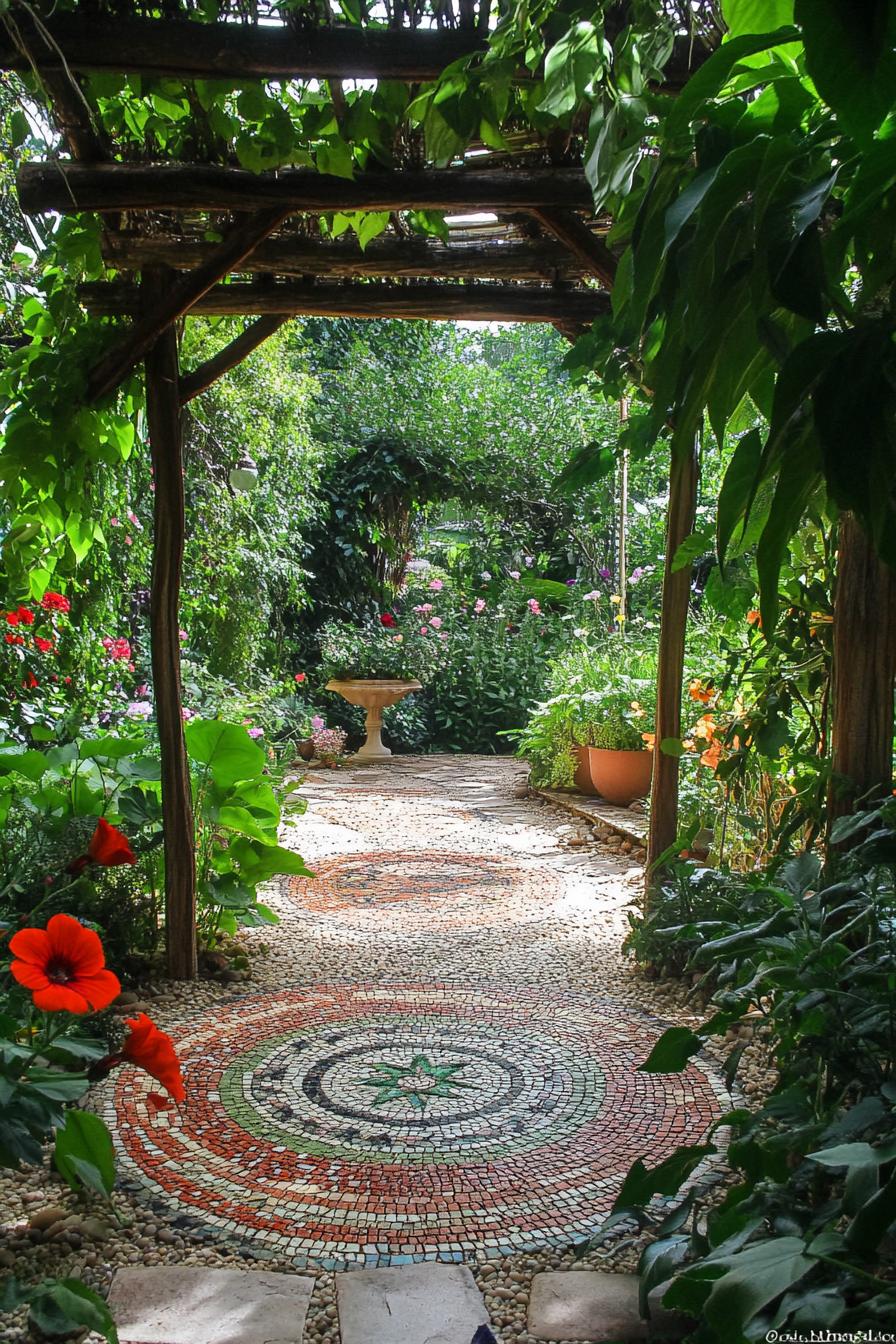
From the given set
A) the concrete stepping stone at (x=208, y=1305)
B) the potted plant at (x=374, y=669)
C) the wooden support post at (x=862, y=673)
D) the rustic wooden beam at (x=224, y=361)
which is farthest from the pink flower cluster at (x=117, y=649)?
the wooden support post at (x=862, y=673)

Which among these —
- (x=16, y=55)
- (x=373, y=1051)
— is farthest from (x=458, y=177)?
(x=373, y=1051)

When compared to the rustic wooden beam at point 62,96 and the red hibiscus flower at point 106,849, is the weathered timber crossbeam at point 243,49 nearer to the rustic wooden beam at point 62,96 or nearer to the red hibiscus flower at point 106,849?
the rustic wooden beam at point 62,96

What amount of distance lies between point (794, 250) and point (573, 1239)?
1763 mm

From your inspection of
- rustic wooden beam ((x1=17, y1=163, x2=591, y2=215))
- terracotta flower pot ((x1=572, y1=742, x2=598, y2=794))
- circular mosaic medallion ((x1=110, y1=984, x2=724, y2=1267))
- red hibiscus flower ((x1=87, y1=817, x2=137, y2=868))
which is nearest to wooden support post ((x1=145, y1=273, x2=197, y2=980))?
circular mosaic medallion ((x1=110, y1=984, x2=724, y2=1267))

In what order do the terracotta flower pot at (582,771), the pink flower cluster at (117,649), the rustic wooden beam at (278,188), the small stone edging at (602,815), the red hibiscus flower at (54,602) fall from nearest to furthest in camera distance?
the rustic wooden beam at (278,188) → the red hibiscus flower at (54,602) → the pink flower cluster at (117,649) → the small stone edging at (602,815) → the terracotta flower pot at (582,771)

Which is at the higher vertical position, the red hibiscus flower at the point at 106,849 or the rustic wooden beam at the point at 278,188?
the rustic wooden beam at the point at 278,188

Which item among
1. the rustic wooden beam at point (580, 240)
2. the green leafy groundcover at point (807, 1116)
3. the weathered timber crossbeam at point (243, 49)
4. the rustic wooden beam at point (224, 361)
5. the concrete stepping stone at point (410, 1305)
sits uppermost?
the weathered timber crossbeam at point (243, 49)

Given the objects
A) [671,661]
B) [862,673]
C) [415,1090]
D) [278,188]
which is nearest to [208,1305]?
[415,1090]

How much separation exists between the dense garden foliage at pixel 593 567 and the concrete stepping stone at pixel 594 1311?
0.40ft

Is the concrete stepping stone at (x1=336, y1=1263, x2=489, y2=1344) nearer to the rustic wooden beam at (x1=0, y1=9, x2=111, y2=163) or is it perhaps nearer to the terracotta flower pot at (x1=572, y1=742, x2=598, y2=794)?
the rustic wooden beam at (x1=0, y1=9, x2=111, y2=163)

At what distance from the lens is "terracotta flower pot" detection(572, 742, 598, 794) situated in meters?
6.48

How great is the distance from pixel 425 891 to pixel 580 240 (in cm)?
272

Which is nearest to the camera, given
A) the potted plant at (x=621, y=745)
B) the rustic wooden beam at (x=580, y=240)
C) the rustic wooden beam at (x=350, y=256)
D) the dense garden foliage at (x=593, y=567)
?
the dense garden foliage at (x=593, y=567)

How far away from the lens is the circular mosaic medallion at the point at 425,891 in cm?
398
